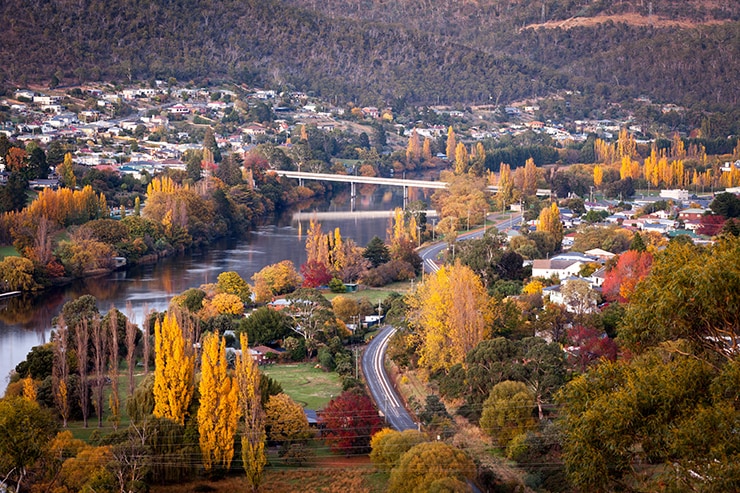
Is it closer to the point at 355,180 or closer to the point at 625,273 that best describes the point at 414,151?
the point at 355,180

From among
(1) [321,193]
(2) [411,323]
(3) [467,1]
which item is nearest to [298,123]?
(1) [321,193]

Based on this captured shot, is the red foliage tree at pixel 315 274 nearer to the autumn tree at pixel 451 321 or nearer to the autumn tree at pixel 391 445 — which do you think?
the autumn tree at pixel 451 321

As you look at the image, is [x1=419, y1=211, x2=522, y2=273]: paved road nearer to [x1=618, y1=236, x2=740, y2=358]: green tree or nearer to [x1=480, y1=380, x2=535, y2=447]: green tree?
[x1=480, y1=380, x2=535, y2=447]: green tree

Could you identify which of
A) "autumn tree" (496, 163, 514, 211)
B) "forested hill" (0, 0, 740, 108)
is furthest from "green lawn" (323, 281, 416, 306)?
"forested hill" (0, 0, 740, 108)

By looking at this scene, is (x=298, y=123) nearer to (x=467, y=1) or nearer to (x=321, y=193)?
(x=321, y=193)

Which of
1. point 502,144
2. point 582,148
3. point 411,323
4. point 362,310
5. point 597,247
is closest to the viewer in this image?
point 411,323

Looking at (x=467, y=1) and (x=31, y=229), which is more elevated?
(x=467, y=1)

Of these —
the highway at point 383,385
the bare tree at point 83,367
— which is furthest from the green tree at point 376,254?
the bare tree at point 83,367
